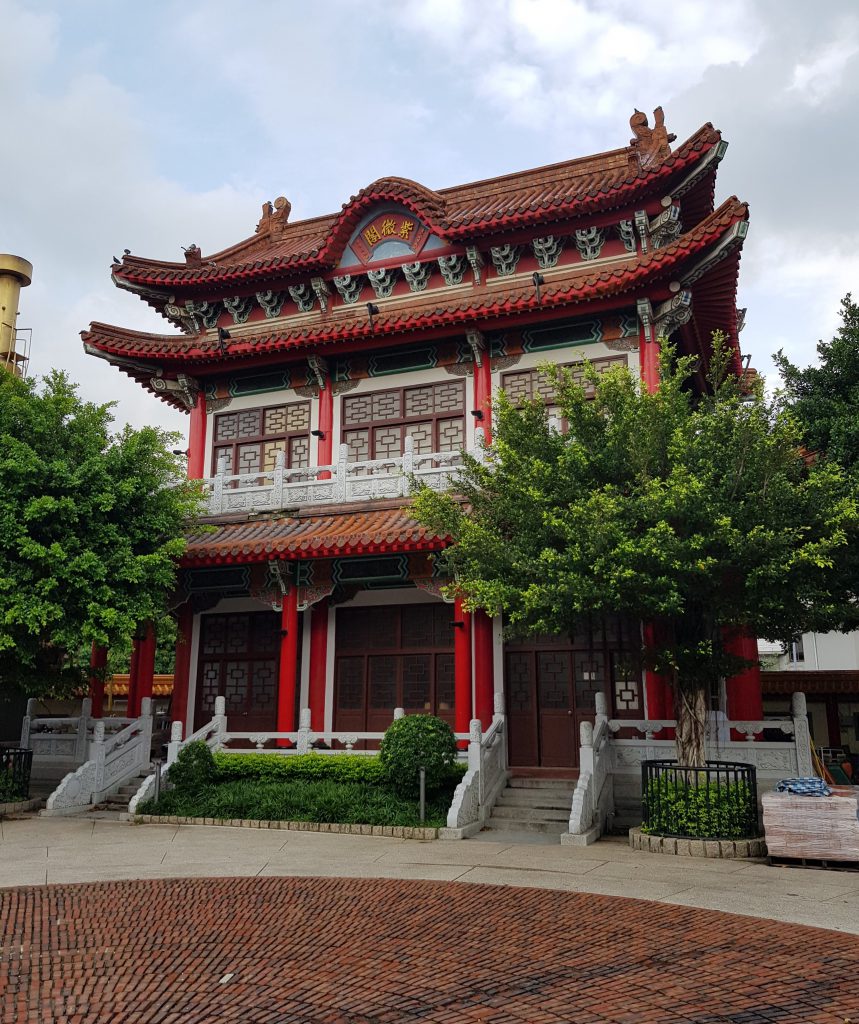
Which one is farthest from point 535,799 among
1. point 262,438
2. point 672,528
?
point 262,438

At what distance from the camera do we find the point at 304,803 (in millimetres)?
13094

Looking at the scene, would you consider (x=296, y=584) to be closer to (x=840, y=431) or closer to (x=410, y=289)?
(x=410, y=289)

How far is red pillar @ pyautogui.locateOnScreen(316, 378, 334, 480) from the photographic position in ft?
58.2

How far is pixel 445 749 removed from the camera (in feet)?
42.6

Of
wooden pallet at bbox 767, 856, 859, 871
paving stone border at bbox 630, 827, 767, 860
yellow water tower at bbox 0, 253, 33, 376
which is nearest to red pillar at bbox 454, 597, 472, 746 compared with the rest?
paving stone border at bbox 630, 827, 767, 860

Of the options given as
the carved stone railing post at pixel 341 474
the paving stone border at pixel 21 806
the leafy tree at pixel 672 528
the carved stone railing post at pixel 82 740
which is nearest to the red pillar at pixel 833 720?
the leafy tree at pixel 672 528

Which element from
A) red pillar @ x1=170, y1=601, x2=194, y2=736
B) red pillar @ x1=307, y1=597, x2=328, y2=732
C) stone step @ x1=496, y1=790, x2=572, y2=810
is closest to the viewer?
stone step @ x1=496, y1=790, x2=572, y2=810

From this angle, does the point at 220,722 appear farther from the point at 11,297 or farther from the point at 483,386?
the point at 11,297

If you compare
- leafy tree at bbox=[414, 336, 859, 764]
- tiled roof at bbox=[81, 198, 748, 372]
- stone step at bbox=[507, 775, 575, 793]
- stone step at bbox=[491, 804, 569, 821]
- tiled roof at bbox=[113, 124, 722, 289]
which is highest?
tiled roof at bbox=[113, 124, 722, 289]

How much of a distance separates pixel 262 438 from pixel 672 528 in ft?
34.6

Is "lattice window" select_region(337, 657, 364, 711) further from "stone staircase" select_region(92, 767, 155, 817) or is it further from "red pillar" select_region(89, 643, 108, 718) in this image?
"red pillar" select_region(89, 643, 108, 718)

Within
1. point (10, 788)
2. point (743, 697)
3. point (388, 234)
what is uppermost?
point (388, 234)

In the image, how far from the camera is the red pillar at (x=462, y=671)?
14336mm

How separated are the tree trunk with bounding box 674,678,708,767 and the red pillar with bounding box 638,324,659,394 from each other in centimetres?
601
